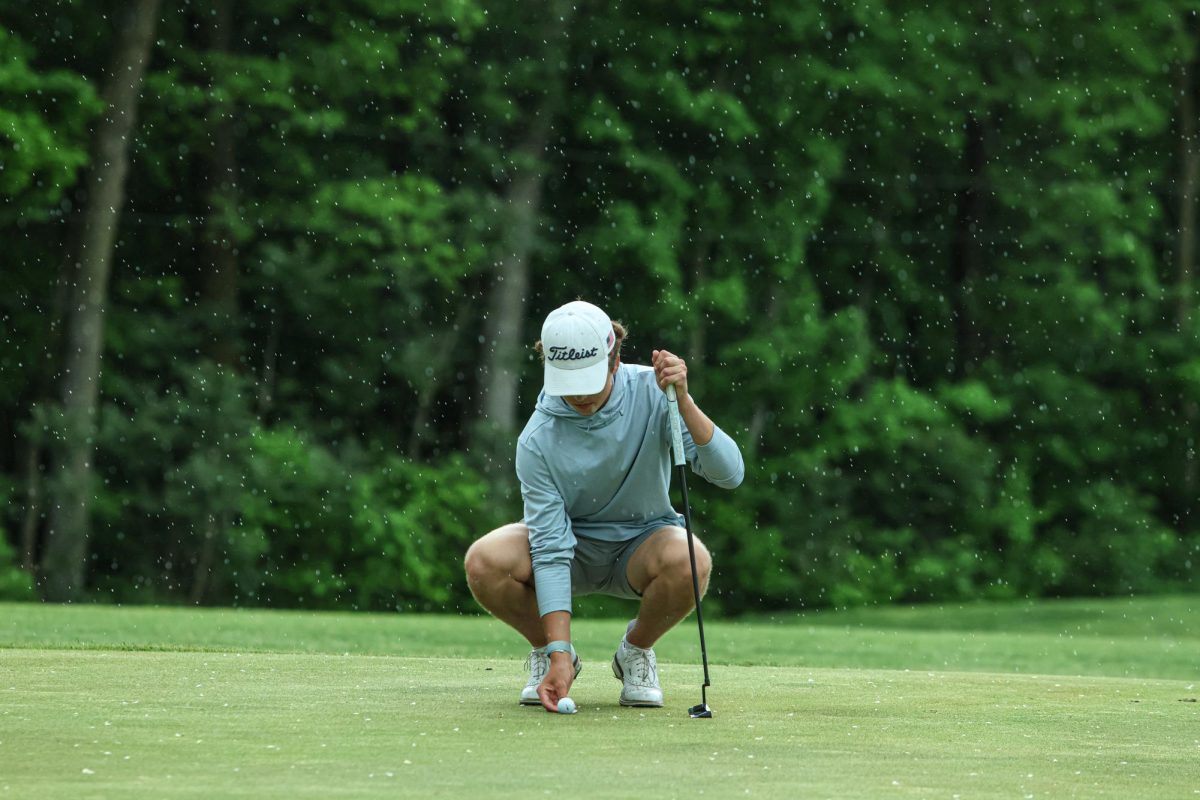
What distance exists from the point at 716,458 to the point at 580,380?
1.75ft

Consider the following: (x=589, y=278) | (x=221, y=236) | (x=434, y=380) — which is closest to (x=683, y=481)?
(x=221, y=236)

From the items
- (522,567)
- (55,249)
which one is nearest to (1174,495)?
(55,249)

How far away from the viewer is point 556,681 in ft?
18.7

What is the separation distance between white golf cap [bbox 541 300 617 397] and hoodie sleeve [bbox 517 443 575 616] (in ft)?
0.99

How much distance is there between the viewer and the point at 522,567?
6090mm

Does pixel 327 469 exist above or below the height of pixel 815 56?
below

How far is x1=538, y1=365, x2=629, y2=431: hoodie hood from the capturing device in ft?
19.4

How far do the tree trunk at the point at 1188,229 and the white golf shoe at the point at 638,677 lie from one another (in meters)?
24.8

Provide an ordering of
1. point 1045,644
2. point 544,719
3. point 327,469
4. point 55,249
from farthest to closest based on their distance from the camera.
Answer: point 55,249 → point 327,469 → point 1045,644 → point 544,719

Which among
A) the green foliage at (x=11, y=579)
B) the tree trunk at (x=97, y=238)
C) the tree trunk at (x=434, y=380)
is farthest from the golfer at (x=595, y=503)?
the tree trunk at (x=434, y=380)

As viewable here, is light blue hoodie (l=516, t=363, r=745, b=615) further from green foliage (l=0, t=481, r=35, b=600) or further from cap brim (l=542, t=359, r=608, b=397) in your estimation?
green foliage (l=0, t=481, r=35, b=600)

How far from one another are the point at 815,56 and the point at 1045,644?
14792 mm

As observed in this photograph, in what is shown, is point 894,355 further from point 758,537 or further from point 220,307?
point 220,307

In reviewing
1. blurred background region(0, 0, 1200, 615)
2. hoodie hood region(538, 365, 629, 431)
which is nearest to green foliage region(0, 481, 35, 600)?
blurred background region(0, 0, 1200, 615)
